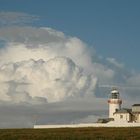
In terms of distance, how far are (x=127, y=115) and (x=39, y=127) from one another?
21.5 meters

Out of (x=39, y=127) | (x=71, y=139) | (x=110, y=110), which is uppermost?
(x=110, y=110)

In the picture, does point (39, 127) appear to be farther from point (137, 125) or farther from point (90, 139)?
point (90, 139)

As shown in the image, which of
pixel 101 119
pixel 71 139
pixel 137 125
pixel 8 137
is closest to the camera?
pixel 71 139

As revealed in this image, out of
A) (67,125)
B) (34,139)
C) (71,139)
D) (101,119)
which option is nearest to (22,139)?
(34,139)

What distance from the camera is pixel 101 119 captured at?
358ft

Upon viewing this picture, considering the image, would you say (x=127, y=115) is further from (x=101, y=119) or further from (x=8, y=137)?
(x=8, y=137)

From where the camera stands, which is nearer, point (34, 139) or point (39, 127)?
point (34, 139)

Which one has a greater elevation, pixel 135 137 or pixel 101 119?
pixel 101 119

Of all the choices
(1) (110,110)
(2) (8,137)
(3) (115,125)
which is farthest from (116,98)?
(2) (8,137)

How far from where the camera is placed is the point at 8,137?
65.4 m

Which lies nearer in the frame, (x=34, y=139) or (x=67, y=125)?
(x=34, y=139)

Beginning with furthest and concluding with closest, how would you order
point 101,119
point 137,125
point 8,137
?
point 101,119
point 137,125
point 8,137

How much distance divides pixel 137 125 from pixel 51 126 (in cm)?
1449

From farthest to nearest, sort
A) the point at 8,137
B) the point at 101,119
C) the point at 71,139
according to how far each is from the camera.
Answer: the point at 101,119
the point at 8,137
the point at 71,139
